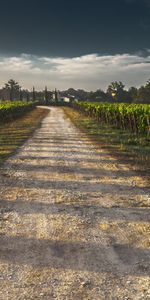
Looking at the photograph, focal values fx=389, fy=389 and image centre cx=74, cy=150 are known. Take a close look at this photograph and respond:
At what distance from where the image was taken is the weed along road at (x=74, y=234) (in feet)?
17.7

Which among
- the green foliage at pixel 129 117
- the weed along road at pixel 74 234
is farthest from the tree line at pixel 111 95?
the weed along road at pixel 74 234

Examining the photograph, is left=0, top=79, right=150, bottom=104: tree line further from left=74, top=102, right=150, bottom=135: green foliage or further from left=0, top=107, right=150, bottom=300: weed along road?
left=0, top=107, right=150, bottom=300: weed along road

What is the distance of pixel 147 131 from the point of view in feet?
84.0

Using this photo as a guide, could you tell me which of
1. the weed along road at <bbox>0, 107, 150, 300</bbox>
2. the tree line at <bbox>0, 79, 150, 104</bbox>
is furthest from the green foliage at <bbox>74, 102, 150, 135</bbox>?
the tree line at <bbox>0, 79, 150, 104</bbox>

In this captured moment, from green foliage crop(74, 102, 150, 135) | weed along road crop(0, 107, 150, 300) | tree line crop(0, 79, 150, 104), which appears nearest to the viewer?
weed along road crop(0, 107, 150, 300)

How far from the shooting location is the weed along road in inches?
212

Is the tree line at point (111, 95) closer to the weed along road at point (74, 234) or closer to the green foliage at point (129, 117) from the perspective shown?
the green foliage at point (129, 117)

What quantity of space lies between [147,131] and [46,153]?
10437 millimetres

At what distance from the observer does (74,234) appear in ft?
23.9

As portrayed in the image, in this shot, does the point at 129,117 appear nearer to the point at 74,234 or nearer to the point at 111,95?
the point at 74,234

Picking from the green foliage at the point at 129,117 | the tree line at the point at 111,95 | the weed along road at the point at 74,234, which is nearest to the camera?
the weed along road at the point at 74,234

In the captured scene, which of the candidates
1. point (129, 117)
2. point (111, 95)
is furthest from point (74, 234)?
point (111, 95)

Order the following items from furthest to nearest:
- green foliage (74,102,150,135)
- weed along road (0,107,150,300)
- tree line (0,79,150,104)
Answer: tree line (0,79,150,104)
green foliage (74,102,150,135)
weed along road (0,107,150,300)

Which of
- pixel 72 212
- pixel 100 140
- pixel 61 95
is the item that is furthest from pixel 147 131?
pixel 61 95
